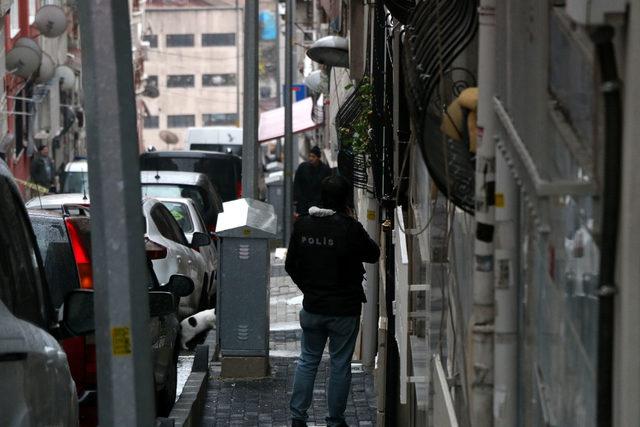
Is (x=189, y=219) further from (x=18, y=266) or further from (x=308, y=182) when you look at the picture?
(x=18, y=266)

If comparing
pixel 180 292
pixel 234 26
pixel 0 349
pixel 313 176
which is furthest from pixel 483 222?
pixel 234 26

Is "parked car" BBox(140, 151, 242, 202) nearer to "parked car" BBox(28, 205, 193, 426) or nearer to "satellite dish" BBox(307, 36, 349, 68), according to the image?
"satellite dish" BBox(307, 36, 349, 68)

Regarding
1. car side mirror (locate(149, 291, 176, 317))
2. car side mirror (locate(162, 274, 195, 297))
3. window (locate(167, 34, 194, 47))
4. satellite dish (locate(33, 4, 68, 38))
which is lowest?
car side mirror (locate(162, 274, 195, 297))

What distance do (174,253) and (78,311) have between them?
31.4ft

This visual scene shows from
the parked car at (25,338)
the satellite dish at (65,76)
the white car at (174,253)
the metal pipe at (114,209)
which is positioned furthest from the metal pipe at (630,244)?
the satellite dish at (65,76)

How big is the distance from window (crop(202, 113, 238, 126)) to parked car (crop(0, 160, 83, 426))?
110111 millimetres

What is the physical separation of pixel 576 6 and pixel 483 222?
1.48m

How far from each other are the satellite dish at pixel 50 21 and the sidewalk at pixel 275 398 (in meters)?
20.5

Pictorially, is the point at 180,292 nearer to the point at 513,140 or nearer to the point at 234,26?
the point at 513,140

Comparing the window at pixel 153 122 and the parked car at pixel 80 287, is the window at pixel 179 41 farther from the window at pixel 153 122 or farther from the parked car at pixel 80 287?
the parked car at pixel 80 287

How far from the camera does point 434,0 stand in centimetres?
558

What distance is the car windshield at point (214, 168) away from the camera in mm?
29531

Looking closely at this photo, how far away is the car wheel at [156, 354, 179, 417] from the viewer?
10422mm

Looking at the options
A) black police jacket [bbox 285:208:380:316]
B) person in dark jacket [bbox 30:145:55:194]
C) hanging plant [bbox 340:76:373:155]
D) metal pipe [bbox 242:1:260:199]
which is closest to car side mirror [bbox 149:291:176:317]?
black police jacket [bbox 285:208:380:316]
